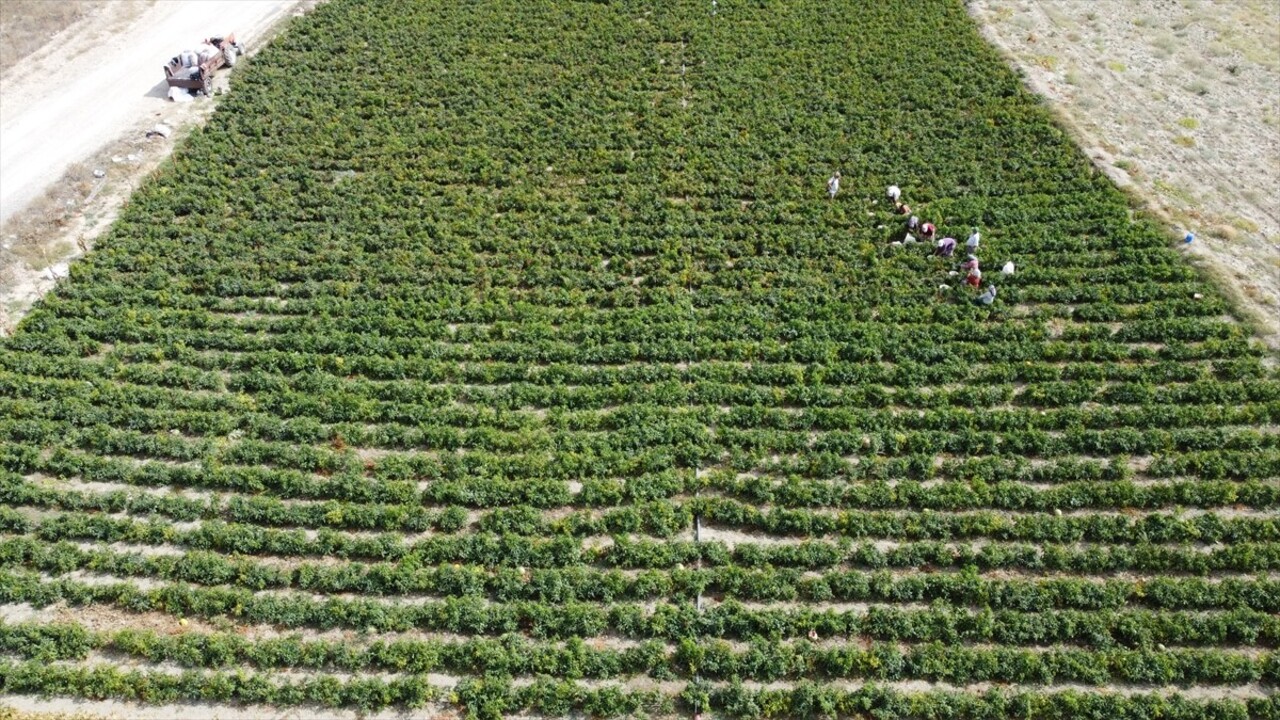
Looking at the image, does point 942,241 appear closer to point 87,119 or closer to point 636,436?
point 636,436

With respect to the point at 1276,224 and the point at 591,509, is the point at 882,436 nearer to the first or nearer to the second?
the point at 591,509

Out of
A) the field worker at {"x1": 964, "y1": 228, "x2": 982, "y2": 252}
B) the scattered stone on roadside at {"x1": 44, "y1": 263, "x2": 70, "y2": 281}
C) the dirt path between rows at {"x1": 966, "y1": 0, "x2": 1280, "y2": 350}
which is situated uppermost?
the scattered stone on roadside at {"x1": 44, "y1": 263, "x2": 70, "y2": 281}

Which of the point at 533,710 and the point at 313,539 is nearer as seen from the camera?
the point at 533,710

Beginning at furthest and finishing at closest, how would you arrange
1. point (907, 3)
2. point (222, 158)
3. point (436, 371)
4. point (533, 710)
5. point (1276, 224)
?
point (907, 3), point (222, 158), point (1276, 224), point (436, 371), point (533, 710)

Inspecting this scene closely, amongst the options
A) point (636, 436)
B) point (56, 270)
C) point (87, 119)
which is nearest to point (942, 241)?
point (636, 436)

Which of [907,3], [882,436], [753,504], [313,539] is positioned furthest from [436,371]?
[907,3]

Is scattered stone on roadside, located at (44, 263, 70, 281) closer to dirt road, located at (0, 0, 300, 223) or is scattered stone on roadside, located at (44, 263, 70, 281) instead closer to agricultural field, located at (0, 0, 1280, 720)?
agricultural field, located at (0, 0, 1280, 720)

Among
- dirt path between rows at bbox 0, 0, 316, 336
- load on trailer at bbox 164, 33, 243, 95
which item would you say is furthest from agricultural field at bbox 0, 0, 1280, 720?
load on trailer at bbox 164, 33, 243, 95
